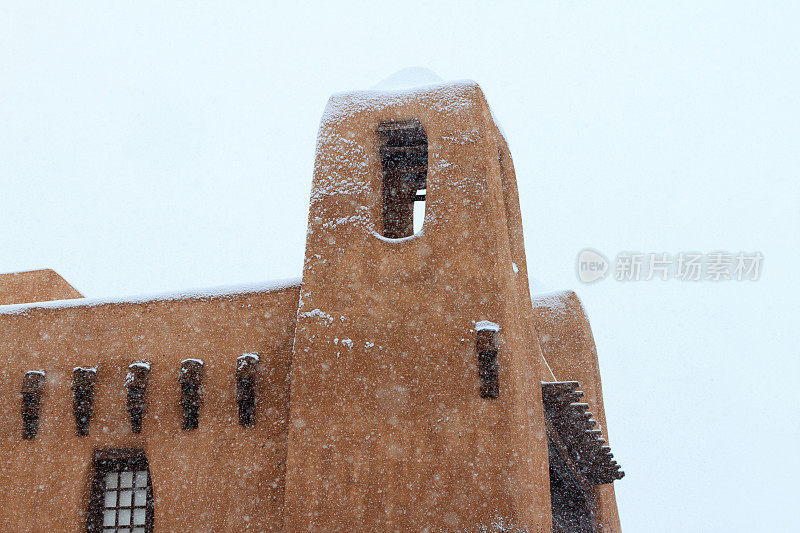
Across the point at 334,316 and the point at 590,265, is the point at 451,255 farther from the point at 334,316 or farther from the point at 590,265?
the point at 590,265

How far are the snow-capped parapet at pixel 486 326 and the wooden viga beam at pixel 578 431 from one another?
3.86 ft

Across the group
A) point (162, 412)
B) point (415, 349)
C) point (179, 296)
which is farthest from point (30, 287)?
point (415, 349)

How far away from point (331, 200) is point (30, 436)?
16.1 ft

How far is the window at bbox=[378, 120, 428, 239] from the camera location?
995 cm

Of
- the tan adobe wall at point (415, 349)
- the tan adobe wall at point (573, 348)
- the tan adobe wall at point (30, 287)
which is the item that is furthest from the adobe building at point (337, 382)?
the tan adobe wall at point (30, 287)

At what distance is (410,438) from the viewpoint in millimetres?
8242

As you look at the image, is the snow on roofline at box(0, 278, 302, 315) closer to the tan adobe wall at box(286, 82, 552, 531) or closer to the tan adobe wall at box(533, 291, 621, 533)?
the tan adobe wall at box(286, 82, 552, 531)

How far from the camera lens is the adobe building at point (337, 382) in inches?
321

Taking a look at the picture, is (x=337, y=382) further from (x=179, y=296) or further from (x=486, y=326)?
(x=179, y=296)

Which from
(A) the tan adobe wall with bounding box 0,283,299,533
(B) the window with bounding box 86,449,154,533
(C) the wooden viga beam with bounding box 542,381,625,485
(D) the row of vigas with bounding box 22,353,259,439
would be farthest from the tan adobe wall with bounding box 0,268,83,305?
(C) the wooden viga beam with bounding box 542,381,625,485

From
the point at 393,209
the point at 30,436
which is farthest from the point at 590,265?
the point at 30,436

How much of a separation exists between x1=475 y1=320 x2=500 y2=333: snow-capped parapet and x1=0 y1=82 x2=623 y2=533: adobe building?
32mm

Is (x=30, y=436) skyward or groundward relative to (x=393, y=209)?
groundward

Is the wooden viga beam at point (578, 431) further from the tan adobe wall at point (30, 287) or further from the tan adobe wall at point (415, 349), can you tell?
the tan adobe wall at point (30, 287)
